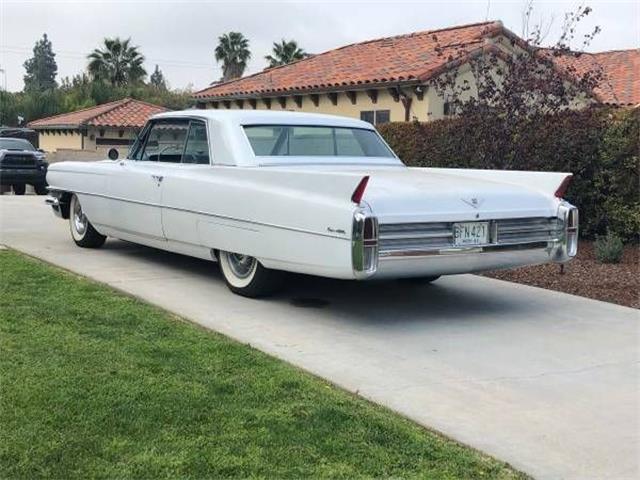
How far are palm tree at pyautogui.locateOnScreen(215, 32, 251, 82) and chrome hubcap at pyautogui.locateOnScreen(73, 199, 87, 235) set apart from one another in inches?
1949

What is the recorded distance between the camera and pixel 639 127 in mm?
9305

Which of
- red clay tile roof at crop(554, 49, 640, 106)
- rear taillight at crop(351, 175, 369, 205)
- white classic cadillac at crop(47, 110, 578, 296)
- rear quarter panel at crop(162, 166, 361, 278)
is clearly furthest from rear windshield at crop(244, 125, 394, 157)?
red clay tile roof at crop(554, 49, 640, 106)

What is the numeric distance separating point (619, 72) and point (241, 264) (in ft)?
63.2

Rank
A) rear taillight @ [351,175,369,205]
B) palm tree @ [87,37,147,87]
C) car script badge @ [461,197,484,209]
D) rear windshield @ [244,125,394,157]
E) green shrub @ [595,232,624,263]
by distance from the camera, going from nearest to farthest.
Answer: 1. rear taillight @ [351,175,369,205]
2. car script badge @ [461,197,484,209]
3. rear windshield @ [244,125,394,157]
4. green shrub @ [595,232,624,263]
5. palm tree @ [87,37,147,87]

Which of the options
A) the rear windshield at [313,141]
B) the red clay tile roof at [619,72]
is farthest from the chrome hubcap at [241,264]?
the red clay tile roof at [619,72]

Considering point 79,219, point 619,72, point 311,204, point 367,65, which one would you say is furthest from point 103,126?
point 311,204

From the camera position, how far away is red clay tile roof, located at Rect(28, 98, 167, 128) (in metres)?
34.9

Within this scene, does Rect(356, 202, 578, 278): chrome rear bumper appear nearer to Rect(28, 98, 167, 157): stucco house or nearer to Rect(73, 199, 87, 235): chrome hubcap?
Rect(73, 199, 87, 235): chrome hubcap

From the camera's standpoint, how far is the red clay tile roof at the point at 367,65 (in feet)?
59.4

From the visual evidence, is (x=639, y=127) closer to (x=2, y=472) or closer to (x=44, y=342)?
(x=44, y=342)

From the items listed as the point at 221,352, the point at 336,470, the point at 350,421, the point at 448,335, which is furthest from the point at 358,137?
the point at 336,470

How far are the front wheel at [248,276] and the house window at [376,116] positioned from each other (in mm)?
12717

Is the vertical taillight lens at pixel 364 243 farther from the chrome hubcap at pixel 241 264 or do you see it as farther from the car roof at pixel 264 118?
the car roof at pixel 264 118

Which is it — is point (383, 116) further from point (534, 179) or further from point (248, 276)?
point (248, 276)
